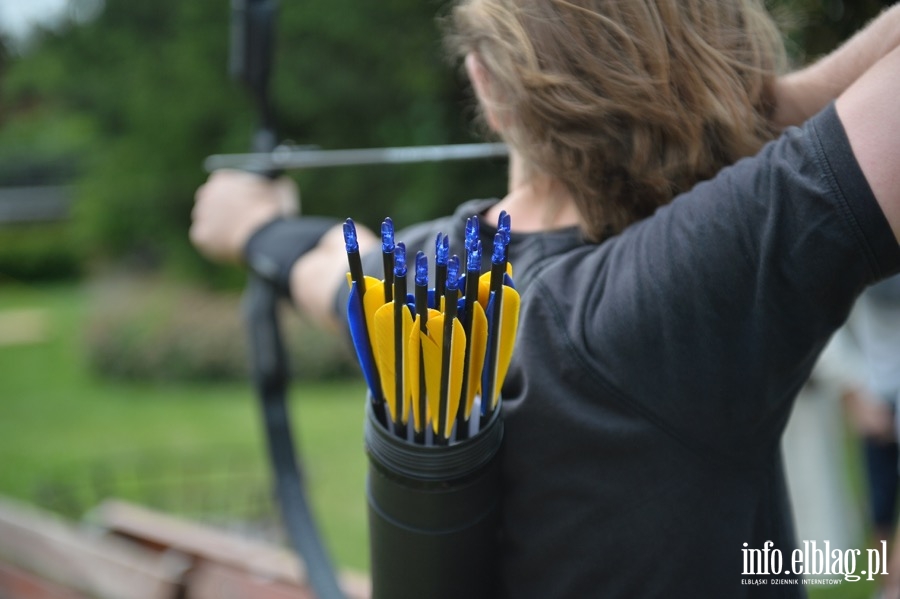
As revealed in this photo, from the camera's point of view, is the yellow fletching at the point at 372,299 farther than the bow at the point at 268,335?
No

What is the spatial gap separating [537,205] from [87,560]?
4.85ft

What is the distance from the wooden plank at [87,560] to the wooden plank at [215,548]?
0.04 m

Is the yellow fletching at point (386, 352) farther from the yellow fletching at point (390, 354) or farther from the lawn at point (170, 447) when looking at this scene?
the lawn at point (170, 447)

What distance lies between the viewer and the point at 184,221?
8781mm

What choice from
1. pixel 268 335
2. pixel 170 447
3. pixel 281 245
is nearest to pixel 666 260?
pixel 281 245

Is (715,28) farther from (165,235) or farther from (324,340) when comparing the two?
(165,235)

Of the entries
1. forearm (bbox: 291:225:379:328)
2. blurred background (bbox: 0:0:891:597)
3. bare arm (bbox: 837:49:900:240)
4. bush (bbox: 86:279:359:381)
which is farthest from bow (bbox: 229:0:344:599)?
bush (bbox: 86:279:359:381)

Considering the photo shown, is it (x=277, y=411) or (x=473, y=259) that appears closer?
(x=473, y=259)

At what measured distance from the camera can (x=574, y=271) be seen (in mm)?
844

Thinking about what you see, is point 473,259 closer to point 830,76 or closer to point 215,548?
point 830,76

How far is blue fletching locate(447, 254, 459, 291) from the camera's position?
0.71 meters

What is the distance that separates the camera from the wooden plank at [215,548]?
1.71 meters

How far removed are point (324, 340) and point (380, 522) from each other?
19.7 feet

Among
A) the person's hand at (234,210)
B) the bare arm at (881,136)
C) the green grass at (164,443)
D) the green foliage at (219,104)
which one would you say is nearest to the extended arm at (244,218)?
the person's hand at (234,210)
